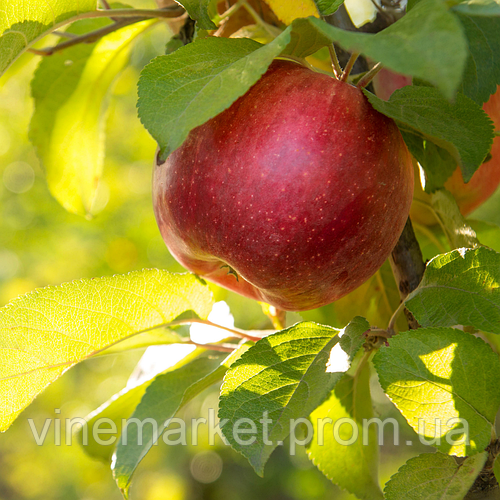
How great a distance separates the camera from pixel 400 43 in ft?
0.88

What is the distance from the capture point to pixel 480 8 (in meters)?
0.29

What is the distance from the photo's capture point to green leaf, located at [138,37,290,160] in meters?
0.32

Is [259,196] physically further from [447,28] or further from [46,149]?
[46,149]

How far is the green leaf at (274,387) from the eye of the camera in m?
0.39

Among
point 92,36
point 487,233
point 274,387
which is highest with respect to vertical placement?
point 92,36

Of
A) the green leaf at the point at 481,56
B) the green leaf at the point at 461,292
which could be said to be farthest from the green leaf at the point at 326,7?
the green leaf at the point at 461,292

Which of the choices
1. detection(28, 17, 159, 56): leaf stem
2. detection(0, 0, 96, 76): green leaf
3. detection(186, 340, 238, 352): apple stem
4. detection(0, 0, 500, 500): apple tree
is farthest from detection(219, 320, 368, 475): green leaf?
detection(28, 17, 159, 56): leaf stem

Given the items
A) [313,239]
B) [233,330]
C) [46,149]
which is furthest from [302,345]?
[46,149]

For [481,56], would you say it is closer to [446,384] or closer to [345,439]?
[446,384]

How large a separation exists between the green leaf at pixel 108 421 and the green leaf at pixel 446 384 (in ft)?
1.02

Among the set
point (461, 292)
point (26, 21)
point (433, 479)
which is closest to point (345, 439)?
point (433, 479)

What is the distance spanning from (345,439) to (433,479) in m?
0.16

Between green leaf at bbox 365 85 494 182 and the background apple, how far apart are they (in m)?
0.19

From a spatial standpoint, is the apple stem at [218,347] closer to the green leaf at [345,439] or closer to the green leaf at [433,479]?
the green leaf at [345,439]
